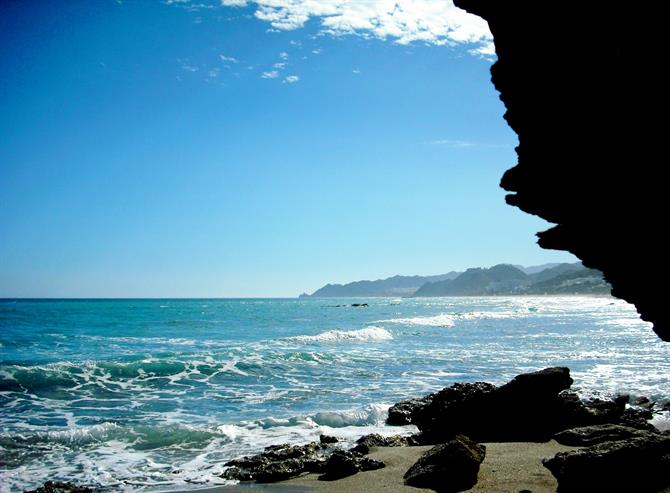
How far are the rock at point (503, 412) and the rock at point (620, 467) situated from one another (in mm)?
4716

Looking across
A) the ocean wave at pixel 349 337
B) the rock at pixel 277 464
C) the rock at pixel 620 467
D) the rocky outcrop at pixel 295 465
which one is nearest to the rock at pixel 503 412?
the rocky outcrop at pixel 295 465

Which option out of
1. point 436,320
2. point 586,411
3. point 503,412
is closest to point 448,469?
point 503,412

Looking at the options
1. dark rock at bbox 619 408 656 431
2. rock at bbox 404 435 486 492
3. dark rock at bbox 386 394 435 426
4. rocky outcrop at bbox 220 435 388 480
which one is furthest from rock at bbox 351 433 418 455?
dark rock at bbox 619 408 656 431

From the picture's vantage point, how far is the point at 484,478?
345 inches

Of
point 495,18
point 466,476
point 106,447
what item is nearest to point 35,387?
point 106,447

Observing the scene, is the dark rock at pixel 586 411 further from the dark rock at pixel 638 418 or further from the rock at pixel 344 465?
the rock at pixel 344 465

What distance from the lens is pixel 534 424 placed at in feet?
40.9

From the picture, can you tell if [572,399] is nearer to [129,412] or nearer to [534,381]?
[534,381]

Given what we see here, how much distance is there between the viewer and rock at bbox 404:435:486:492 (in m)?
8.47

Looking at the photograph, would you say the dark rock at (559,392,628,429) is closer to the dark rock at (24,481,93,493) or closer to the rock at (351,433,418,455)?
the rock at (351,433,418,455)

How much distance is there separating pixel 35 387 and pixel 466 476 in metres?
18.8

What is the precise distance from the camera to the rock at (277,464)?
973cm

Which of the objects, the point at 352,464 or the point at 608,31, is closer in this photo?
the point at 608,31

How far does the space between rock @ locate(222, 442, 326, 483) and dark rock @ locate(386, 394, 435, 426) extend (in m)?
3.54
